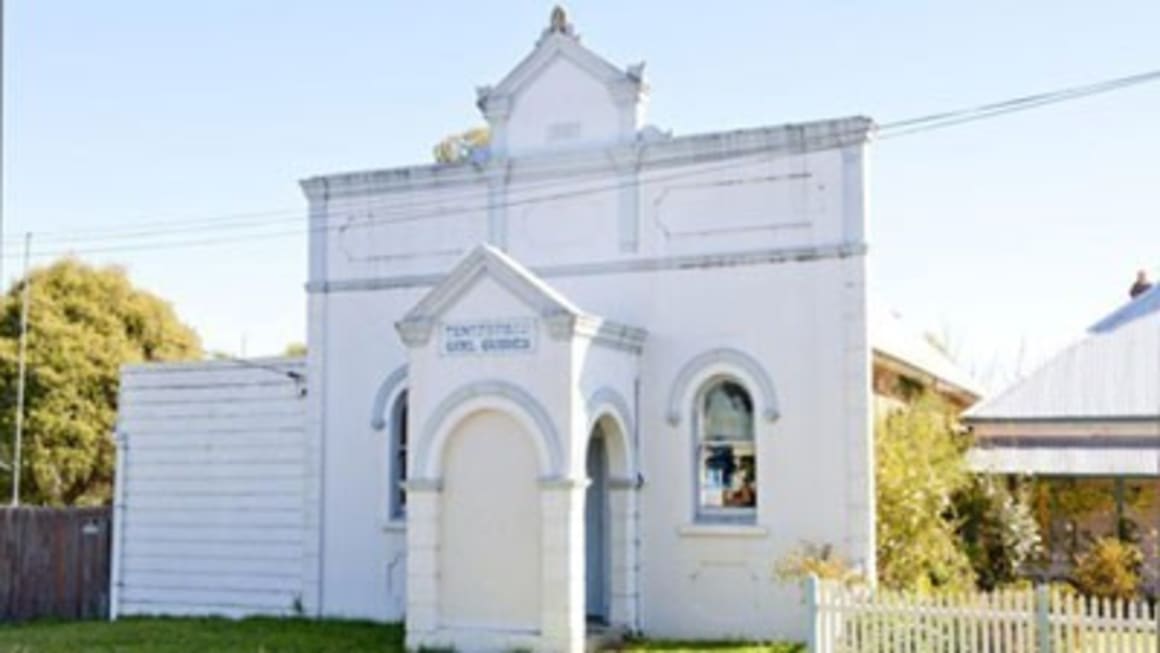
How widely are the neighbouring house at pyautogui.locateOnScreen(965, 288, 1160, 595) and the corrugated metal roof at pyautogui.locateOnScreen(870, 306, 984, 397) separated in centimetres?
205

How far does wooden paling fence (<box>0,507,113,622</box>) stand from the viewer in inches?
843

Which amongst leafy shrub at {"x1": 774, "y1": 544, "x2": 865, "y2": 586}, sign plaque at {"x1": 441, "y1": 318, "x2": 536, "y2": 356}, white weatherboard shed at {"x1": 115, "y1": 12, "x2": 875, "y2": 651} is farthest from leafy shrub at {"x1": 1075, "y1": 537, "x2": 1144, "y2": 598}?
Result: sign plaque at {"x1": 441, "y1": 318, "x2": 536, "y2": 356}

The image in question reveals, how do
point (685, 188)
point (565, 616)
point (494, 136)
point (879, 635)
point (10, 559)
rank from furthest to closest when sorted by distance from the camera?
1. point (10, 559)
2. point (494, 136)
3. point (685, 188)
4. point (565, 616)
5. point (879, 635)

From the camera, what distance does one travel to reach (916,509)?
56.7 feet

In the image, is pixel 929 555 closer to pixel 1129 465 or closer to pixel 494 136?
pixel 1129 465

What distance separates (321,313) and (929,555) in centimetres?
938

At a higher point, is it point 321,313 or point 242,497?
point 321,313

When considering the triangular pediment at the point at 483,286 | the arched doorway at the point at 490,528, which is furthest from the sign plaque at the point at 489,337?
the arched doorway at the point at 490,528

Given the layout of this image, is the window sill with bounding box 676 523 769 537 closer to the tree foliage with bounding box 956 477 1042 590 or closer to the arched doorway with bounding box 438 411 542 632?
the arched doorway with bounding box 438 411 542 632

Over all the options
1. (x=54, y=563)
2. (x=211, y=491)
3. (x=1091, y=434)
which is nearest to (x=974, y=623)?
(x=1091, y=434)

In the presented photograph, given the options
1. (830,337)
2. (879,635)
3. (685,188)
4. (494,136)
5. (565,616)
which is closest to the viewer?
(879,635)

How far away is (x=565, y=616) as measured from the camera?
15.2m

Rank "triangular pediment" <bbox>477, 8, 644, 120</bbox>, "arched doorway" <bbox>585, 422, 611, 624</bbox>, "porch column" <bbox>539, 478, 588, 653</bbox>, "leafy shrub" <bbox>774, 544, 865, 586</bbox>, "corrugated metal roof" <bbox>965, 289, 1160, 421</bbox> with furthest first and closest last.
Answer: "triangular pediment" <bbox>477, 8, 644, 120</bbox> → "arched doorway" <bbox>585, 422, 611, 624</bbox> → "leafy shrub" <bbox>774, 544, 865, 586</bbox> → "porch column" <bbox>539, 478, 588, 653</bbox> → "corrugated metal roof" <bbox>965, 289, 1160, 421</bbox>

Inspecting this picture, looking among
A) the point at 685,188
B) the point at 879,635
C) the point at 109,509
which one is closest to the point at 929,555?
the point at 879,635
